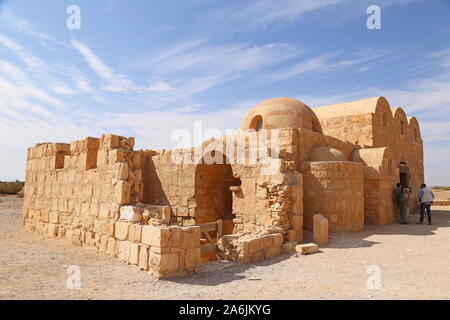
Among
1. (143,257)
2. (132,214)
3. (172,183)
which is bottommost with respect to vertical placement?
(143,257)

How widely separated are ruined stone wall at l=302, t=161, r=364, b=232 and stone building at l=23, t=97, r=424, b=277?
26 mm

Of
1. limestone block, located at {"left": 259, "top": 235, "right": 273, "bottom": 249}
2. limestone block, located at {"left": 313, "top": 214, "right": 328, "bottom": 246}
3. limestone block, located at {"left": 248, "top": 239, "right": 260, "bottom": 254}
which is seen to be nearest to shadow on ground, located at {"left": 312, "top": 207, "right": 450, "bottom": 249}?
limestone block, located at {"left": 313, "top": 214, "right": 328, "bottom": 246}

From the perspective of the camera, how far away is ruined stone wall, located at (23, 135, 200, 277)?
185 inches

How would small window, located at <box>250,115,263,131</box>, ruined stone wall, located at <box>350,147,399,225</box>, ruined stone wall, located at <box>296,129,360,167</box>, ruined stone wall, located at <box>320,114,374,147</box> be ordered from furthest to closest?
ruined stone wall, located at <box>320,114,374,147</box>
small window, located at <box>250,115,263,131</box>
ruined stone wall, located at <box>350,147,399,225</box>
ruined stone wall, located at <box>296,129,360,167</box>

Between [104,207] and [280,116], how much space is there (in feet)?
20.7

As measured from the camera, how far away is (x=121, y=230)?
A: 18.7ft

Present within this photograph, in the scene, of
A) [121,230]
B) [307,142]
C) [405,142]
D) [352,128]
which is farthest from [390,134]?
[121,230]

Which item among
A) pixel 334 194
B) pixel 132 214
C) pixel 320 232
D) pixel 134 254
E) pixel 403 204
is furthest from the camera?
pixel 403 204

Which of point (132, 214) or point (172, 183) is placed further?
point (172, 183)

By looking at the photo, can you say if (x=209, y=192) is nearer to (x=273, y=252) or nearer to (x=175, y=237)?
(x=273, y=252)

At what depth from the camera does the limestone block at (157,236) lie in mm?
4531

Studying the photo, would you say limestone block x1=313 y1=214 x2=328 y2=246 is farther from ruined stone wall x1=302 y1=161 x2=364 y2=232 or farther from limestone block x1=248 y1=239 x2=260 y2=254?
limestone block x1=248 y1=239 x2=260 y2=254

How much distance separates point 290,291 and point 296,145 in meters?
4.91

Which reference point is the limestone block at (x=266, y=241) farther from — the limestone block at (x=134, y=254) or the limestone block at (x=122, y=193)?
the limestone block at (x=122, y=193)
